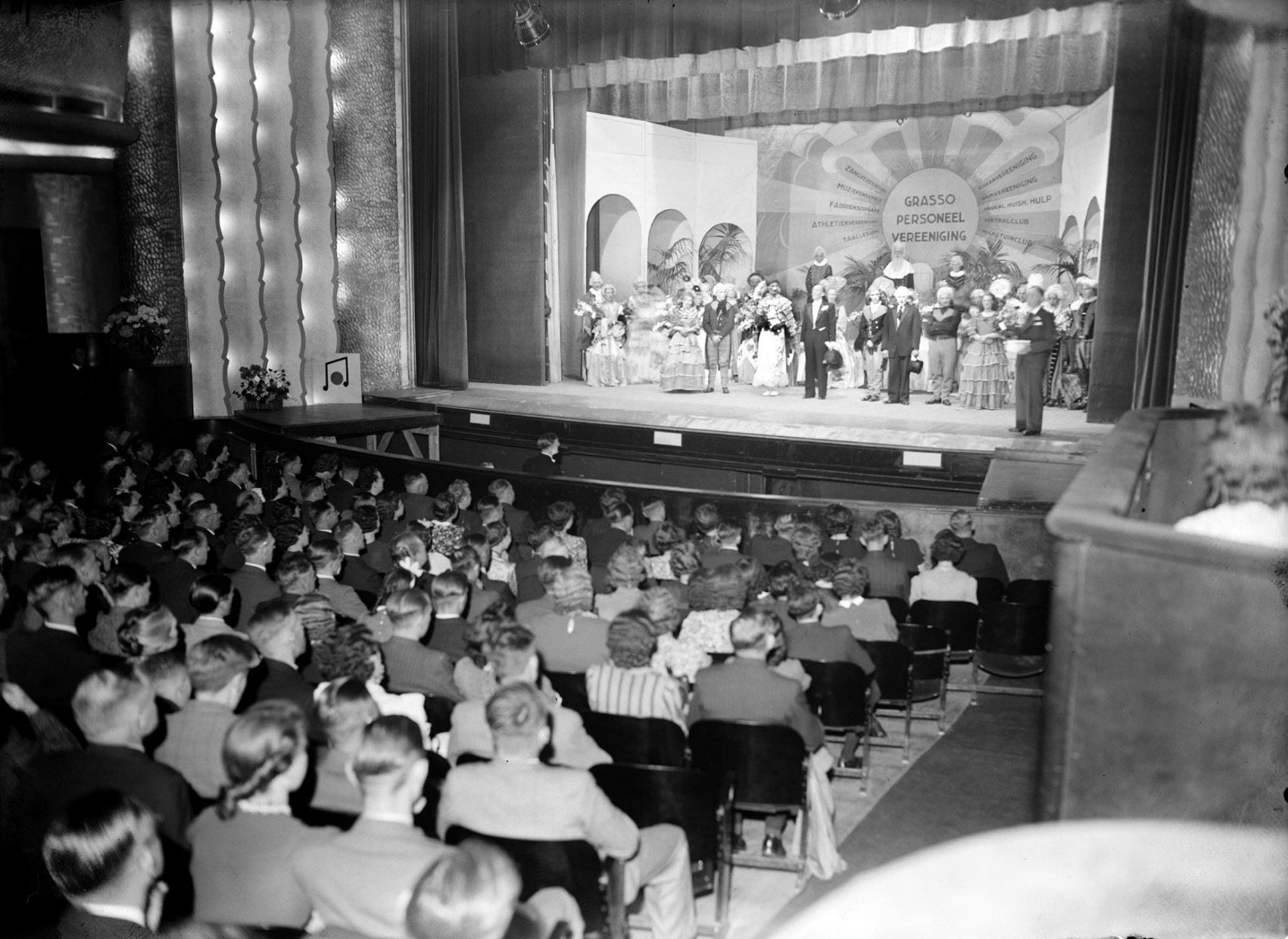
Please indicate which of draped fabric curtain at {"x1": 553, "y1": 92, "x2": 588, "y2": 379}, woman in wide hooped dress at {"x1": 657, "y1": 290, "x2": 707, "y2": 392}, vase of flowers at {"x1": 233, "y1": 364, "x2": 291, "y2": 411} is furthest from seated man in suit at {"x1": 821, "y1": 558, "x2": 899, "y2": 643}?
draped fabric curtain at {"x1": 553, "y1": 92, "x2": 588, "y2": 379}

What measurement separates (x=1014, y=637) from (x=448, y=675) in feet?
7.87

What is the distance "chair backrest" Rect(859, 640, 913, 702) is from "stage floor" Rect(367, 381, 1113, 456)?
12.7ft

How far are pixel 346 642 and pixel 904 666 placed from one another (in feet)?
6.66

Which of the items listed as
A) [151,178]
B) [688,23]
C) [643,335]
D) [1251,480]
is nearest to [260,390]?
[151,178]

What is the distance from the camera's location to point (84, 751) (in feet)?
7.66

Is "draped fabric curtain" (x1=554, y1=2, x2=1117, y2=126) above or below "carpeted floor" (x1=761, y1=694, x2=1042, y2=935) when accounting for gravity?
above

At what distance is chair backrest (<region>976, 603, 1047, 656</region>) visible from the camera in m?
4.40

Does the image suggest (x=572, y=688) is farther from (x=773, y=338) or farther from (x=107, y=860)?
(x=773, y=338)

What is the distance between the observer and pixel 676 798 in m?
2.71

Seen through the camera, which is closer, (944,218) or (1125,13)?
(1125,13)

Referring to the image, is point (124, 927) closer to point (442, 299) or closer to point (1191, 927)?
point (1191, 927)

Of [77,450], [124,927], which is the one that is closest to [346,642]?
[124,927]

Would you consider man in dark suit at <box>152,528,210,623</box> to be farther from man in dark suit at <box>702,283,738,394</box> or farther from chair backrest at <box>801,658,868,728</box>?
man in dark suit at <box>702,283,738,394</box>

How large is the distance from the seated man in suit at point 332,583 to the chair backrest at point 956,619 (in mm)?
2293
